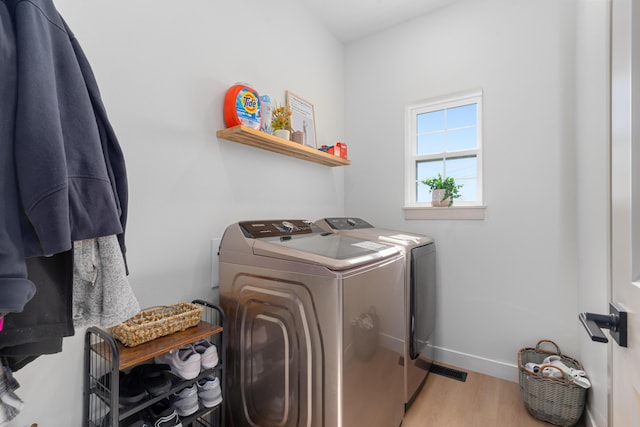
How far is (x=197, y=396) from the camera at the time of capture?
1274 mm

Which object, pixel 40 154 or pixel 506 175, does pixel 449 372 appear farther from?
pixel 40 154

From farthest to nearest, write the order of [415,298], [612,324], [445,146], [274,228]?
[445,146]
[415,298]
[274,228]
[612,324]

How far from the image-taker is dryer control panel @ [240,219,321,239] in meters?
1.51

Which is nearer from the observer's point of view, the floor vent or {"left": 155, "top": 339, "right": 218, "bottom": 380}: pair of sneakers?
{"left": 155, "top": 339, "right": 218, "bottom": 380}: pair of sneakers

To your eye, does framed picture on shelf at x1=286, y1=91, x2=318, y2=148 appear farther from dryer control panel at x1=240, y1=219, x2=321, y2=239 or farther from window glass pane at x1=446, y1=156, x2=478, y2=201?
window glass pane at x1=446, y1=156, x2=478, y2=201

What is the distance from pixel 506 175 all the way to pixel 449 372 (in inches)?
62.9

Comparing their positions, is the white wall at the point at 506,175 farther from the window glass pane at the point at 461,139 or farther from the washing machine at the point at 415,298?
the washing machine at the point at 415,298

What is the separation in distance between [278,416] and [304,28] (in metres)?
2.73

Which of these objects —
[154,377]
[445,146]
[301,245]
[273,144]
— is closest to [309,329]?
[301,245]

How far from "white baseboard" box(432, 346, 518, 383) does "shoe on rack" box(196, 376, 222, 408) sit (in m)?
1.79

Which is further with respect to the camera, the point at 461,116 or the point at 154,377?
the point at 461,116

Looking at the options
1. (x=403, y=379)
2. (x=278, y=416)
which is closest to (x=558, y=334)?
(x=403, y=379)

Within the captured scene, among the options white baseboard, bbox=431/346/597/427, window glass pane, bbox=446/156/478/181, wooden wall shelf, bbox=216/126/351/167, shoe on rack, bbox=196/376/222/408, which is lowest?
white baseboard, bbox=431/346/597/427

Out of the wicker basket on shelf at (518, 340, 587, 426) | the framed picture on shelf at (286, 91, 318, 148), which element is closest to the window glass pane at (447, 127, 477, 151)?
the framed picture on shelf at (286, 91, 318, 148)
